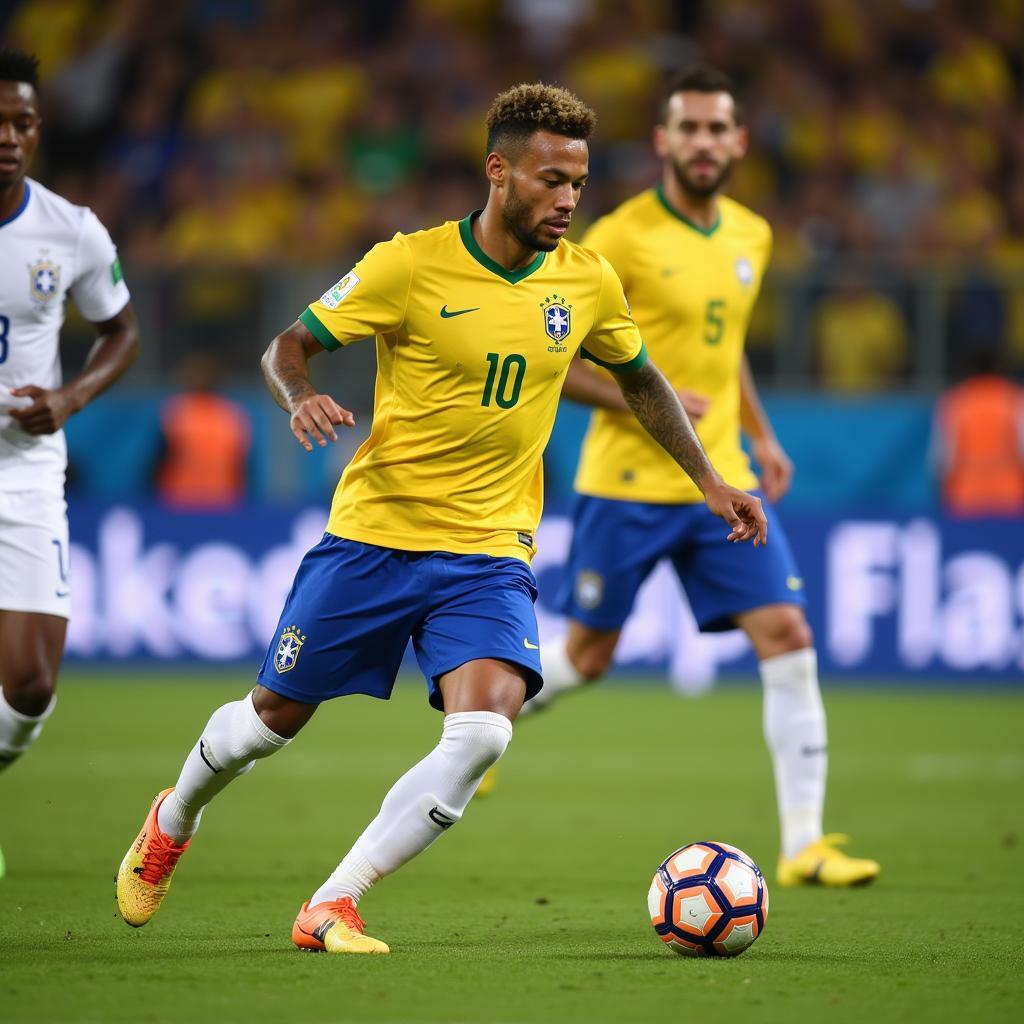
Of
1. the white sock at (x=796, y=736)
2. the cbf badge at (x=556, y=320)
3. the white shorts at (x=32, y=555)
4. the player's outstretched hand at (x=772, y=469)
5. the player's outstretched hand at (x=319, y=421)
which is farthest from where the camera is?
the player's outstretched hand at (x=772, y=469)

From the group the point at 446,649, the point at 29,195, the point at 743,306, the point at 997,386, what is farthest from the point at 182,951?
the point at 997,386

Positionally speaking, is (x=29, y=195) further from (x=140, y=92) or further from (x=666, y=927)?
(x=140, y=92)

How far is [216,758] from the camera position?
17.7 feet

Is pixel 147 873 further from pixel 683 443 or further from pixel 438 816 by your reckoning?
pixel 683 443

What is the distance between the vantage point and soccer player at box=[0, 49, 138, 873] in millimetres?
6285

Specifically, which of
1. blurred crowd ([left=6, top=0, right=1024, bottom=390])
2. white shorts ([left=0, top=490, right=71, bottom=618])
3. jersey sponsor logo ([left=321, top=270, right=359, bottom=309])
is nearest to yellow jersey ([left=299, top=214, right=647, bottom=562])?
jersey sponsor logo ([left=321, top=270, right=359, bottom=309])

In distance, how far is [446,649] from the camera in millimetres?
5227

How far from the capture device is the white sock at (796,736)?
706 centimetres

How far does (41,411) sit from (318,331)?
151 cm

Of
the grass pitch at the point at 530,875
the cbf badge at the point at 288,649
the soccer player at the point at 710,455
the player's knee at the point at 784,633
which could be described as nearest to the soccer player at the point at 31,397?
the grass pitch at the point at 530,875

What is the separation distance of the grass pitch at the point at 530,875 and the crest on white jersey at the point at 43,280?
6.64ft

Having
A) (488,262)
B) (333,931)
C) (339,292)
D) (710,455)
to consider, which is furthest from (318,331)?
(710,455)

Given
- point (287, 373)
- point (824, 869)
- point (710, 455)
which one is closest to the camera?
point (287, 373)

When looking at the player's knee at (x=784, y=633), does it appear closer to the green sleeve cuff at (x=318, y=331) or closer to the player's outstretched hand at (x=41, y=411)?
the green sleeve cuff at (x=318, y=331)
